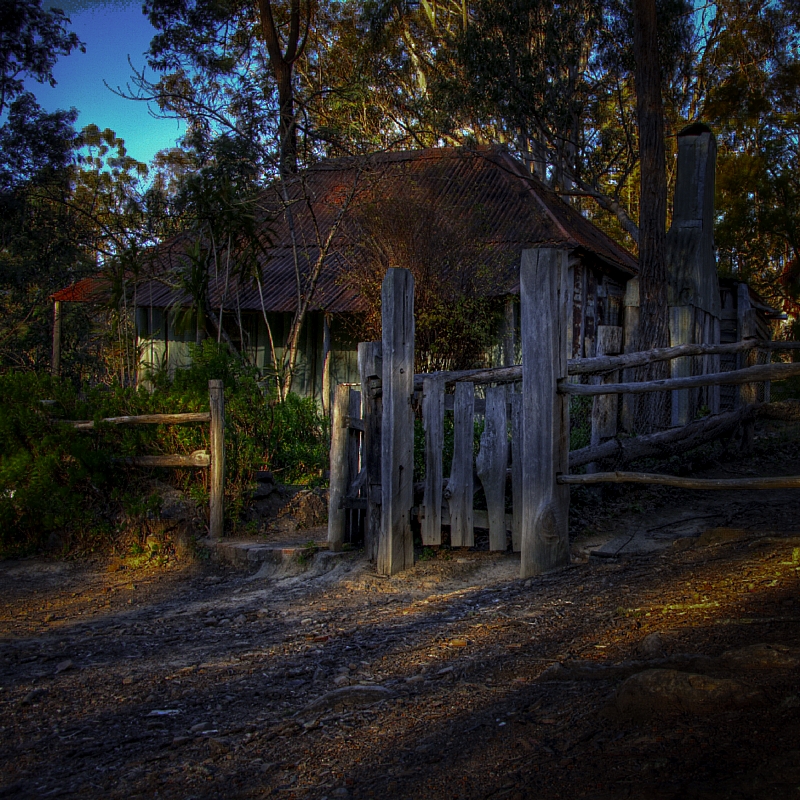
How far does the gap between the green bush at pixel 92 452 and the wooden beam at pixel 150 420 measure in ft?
0.24

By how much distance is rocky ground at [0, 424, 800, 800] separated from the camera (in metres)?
2.47

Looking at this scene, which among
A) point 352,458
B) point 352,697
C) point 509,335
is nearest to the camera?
point 352,697

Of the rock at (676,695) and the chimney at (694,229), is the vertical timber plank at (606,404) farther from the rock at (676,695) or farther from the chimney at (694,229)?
the rock at (676,695)

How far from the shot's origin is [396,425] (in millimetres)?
5688

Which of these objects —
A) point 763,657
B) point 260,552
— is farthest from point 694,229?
point 763,657

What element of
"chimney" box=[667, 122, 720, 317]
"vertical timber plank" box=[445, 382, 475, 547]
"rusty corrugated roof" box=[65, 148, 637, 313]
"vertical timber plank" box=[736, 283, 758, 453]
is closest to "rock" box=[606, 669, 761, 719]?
"vertical timber plank" box=[445, 382, 475, 547]

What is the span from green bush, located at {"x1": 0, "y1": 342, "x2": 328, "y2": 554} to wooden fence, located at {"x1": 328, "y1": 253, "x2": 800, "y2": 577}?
5.86 ft

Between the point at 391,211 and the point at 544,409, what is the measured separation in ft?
24.4

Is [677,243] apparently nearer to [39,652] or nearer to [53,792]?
[39,652]

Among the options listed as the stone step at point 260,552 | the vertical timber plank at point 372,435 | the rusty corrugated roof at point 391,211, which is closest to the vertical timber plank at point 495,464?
the vertical timber plank at point 372,435

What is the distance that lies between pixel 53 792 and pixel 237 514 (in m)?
4.68

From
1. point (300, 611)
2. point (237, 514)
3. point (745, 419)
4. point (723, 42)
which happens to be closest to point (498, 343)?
point (745, 419)

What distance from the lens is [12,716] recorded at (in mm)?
3645

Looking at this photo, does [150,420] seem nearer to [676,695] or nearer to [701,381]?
[701,381]
